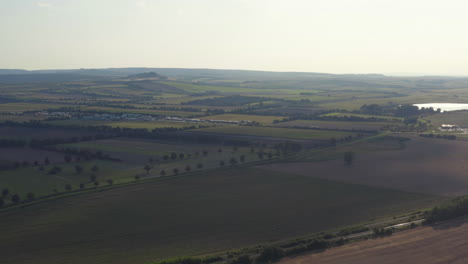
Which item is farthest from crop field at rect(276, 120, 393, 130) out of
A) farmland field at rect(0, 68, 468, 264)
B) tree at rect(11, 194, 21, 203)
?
tree at rect(11, 194, 21, 203)

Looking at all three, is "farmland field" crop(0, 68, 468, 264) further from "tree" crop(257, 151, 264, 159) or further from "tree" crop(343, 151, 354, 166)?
"tree" crop(257, 151, 264, 159)

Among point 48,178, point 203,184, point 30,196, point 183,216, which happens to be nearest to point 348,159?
point 203,184

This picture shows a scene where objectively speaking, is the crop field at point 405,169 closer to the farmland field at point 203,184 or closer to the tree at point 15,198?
the farmland field at point 203,184

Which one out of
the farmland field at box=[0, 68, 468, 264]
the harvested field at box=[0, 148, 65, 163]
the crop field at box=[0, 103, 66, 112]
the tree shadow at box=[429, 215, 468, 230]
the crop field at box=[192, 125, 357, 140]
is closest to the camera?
the farmland field at box=[0, 68, 468, 264]

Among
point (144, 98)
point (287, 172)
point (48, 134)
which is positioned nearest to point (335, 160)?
point (287, 172)

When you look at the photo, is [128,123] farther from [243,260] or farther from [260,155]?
[243,260]

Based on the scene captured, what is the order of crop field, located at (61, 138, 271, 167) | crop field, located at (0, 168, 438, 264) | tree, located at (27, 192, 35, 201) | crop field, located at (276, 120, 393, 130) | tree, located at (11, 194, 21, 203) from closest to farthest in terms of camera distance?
crop field, located at (0, 168, 438, 264)
tree, located at (11, 194, 21, 203)
tree, located at (27, 192, 35, 201)
crop field, located at (61, 138, 271, 167)
crop field, located at (276, 120, 393, 130)
